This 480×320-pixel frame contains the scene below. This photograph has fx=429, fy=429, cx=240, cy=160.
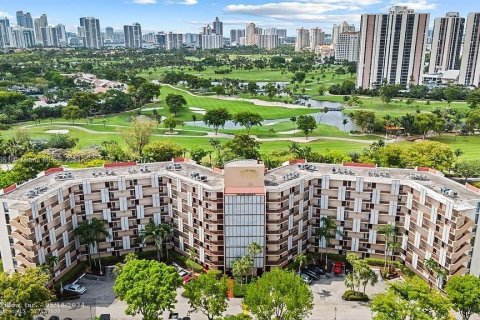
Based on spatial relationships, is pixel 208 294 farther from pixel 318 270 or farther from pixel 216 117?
pixel 216 117

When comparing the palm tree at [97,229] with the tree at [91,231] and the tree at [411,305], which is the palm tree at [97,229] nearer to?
the tree at [91,231]

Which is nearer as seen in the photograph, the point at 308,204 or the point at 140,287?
the point at 140,287

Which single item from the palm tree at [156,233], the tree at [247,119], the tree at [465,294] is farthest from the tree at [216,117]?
the tree at [465,294]

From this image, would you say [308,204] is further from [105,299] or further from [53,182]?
[53,182]

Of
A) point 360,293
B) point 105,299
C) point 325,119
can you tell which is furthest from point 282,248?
point 325,119

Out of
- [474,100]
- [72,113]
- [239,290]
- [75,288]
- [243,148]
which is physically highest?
[474,100]

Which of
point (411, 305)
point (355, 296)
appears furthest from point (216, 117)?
point (411, 305)

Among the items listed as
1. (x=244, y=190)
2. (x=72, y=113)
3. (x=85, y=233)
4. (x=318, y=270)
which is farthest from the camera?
(x=72, y=113)

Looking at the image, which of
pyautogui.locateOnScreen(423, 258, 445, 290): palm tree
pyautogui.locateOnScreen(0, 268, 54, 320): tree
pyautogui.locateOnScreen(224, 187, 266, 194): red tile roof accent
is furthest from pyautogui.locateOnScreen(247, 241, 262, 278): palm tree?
pyautogui.locateOnScreen(0, 268, 54, 320): tree
